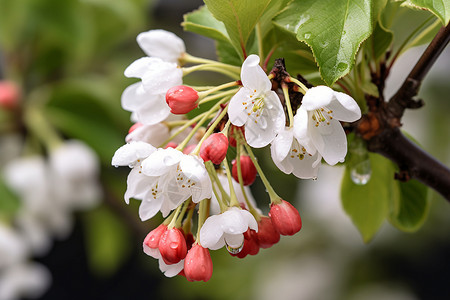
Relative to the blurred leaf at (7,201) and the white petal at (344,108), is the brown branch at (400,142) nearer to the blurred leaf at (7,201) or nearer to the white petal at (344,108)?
the white petal at (344,108)

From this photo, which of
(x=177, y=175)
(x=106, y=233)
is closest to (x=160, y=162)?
(x=177, y=175)

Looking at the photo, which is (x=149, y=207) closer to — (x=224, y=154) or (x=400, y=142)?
(x=224, y=154)

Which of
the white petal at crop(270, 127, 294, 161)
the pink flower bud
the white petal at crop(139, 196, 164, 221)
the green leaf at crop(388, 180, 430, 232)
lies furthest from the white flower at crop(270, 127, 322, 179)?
the pink flower bud

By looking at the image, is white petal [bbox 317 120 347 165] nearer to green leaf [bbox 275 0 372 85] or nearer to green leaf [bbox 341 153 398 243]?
green leaf [bbox 275 0 372 85]

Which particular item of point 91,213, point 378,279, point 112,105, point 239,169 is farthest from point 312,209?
point 239,169

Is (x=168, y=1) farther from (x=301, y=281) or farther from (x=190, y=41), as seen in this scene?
(x=301, y=281)

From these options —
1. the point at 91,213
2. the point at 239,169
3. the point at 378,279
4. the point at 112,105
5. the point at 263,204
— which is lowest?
the point at 378,279

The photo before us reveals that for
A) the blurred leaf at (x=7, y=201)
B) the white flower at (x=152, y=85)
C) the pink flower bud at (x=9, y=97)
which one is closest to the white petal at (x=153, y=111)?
the white flower at (x=152, y=85)
